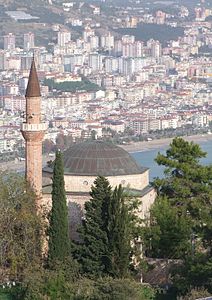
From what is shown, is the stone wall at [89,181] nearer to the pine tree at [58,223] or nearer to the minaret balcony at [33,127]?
the minaret balcony at [33,127]

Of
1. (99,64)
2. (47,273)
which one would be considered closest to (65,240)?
(47,273)

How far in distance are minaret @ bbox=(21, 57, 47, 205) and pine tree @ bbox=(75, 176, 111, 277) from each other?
1226 millimetres

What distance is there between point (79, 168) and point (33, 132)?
576 millimetres

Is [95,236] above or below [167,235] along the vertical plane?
above

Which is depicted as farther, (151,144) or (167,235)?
(151,144)

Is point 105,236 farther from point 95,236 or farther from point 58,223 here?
point 58,223

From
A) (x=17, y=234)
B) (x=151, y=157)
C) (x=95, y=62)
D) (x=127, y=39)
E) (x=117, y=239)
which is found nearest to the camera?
(x=117, y=239)

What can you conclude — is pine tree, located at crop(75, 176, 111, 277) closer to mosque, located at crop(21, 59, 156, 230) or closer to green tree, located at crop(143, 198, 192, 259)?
green tree, located at crop(143, 198, 192, 259)

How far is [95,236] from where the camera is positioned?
8.86 meters

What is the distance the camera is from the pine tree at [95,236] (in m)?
8.76

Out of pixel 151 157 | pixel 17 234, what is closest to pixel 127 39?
pixel 151 157

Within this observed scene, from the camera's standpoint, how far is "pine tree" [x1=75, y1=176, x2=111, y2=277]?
8758 millimetres

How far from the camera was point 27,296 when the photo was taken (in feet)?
28.0

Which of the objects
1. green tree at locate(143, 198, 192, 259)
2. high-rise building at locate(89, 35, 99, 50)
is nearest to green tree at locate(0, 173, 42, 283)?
green tree at locate(143, 198, 192, 259)
